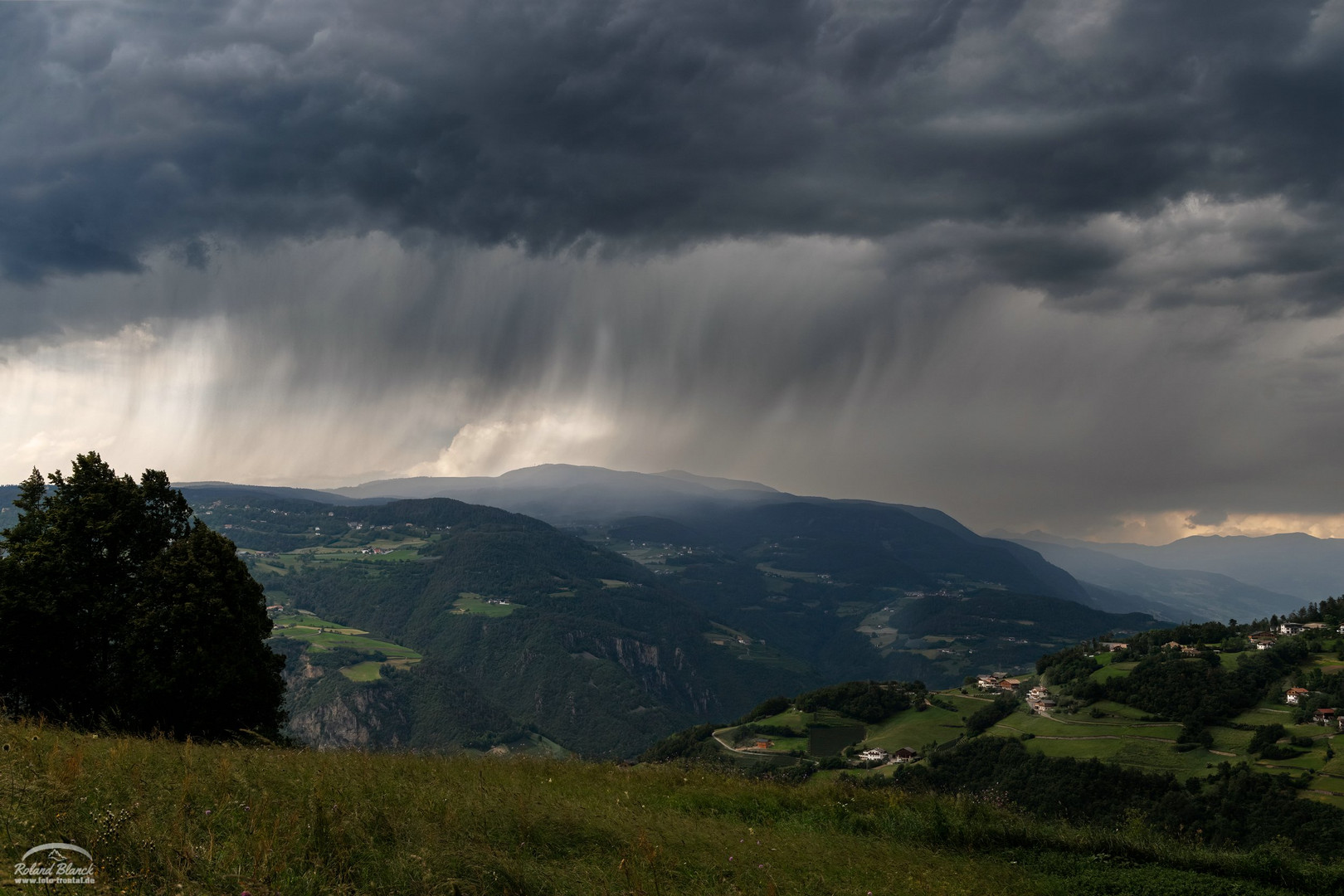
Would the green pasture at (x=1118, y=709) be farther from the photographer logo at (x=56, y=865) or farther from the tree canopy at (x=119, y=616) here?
the photographer logo at (x=56, y=865)

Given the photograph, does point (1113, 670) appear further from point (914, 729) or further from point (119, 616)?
point (119, 616)

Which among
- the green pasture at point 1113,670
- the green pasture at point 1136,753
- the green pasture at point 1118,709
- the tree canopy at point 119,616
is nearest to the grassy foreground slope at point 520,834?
the tree canopy at point 119,616

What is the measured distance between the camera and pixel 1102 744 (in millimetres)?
102062

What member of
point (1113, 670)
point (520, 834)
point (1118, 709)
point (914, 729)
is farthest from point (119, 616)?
point (1113, 670)

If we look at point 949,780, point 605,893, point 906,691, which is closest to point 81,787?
point 605,893

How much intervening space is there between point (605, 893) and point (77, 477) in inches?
1228

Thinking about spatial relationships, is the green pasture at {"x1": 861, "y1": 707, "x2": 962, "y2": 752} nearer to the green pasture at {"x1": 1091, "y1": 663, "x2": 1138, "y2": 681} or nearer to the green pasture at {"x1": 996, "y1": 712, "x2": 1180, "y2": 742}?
the green pasture at {"x1": 996, "y1": 712, "x2": 1180, "y2": 742}

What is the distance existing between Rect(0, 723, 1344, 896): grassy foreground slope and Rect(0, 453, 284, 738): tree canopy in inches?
562

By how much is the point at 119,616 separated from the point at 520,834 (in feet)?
85.1

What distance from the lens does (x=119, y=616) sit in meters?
27.6

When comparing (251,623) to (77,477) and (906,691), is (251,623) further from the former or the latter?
(906,691)

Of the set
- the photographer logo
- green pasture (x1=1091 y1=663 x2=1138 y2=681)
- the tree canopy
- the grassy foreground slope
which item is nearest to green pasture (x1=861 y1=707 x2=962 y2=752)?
green pasture (x1=1091 y1=663 x2=1138 y2=681)

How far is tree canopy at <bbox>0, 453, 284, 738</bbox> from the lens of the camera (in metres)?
26.1

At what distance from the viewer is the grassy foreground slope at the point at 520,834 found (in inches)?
315
